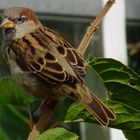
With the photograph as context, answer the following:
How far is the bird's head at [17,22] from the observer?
2014 mm

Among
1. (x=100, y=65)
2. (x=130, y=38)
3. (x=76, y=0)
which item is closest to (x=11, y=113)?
(x=100, y=65)

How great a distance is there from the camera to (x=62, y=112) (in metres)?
1.45

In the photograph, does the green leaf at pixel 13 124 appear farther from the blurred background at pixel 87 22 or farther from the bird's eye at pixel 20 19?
the blurred background at pixel 87 22

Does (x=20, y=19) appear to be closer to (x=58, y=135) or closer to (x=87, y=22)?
(x=58, y=135)

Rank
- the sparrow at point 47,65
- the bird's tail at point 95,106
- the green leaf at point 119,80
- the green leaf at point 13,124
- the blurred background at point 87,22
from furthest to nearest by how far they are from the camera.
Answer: the blurred background at point 87,22, the green leaf at point 13,124, the sparrow at point 47,65, the bird's tail at point 95,106, the green leaf at point 119,80

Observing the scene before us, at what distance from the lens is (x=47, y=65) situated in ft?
6.14

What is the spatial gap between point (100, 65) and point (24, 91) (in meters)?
0.25

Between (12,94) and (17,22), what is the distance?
2.14ft

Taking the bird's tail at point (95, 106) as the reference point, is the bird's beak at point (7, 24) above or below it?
above

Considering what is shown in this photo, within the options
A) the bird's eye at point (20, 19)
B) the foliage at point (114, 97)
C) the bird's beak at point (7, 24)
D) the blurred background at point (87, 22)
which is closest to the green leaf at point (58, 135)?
the foliage at point (114, 97)

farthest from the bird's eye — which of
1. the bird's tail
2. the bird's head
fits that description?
the bird's tail

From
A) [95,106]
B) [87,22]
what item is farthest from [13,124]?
[87,22]

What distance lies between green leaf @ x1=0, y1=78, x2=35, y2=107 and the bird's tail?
5.7 inches

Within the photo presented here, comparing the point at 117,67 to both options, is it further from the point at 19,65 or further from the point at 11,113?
the point at 11,113
